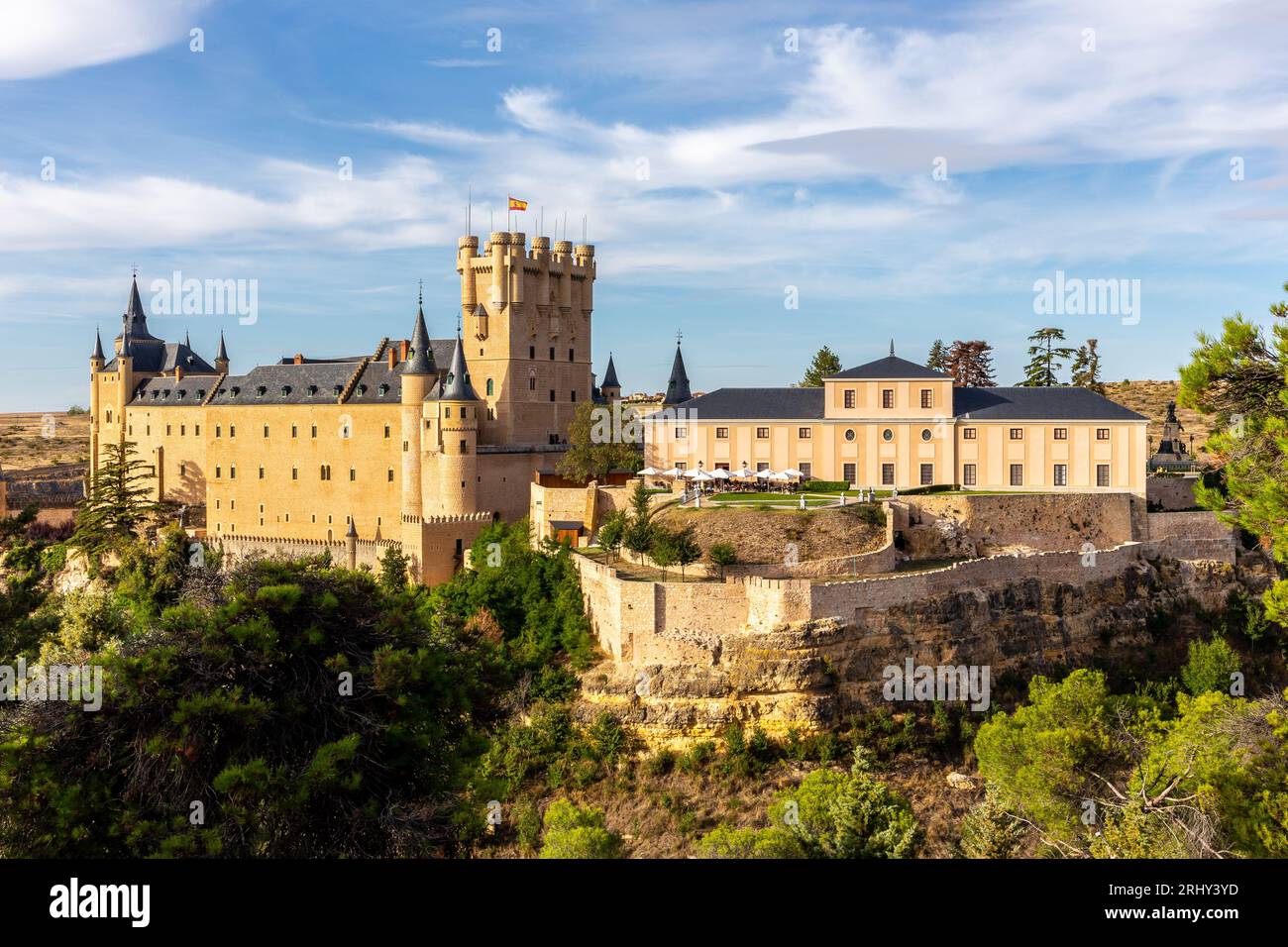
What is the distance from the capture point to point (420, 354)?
51.2m

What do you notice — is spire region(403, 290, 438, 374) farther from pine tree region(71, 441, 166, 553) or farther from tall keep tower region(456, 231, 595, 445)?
pine tree region(71, 441, 166, 553)

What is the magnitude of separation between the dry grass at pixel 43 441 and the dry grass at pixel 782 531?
7546 cm

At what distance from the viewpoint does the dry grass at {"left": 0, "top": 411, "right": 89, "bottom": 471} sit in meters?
102

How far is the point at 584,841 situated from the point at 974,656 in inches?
672

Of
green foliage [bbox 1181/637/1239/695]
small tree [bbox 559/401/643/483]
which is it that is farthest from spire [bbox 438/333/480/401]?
green foliage [bbox 1181/637/1239/695]

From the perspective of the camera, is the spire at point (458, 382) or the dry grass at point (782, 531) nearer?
the dry grass at point (782, 531)

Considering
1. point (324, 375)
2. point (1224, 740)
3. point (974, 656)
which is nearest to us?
point (1224, 740)

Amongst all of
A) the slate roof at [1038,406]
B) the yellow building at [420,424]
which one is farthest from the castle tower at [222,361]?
the slate roof at [1038,406]

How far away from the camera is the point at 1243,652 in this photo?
40781 mm

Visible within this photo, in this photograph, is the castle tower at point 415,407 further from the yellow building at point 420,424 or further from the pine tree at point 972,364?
the pine tree at point 972,364

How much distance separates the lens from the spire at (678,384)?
5894 cm

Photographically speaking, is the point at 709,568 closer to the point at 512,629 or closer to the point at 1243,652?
the point at 512,629

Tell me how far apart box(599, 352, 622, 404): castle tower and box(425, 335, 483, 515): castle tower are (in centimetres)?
1370
